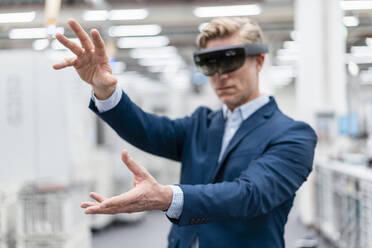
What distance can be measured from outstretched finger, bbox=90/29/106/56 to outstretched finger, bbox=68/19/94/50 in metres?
0.02

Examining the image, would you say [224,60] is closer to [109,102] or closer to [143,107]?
[109,102]

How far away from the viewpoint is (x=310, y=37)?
5156mm

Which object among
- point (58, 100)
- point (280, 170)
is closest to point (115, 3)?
point (58, 100)

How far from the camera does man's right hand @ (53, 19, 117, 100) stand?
3.45 feet

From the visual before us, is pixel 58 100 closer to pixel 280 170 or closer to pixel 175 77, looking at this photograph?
pixel 280 170

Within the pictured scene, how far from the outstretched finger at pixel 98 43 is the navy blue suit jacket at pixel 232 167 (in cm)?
17

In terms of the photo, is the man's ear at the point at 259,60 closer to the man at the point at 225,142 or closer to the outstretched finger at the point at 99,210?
the man at the point at 225,142

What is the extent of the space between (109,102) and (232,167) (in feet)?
1.36

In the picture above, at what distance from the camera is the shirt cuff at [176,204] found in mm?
868

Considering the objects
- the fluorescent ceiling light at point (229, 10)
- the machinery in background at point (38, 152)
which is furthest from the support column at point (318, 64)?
the machinery in background at point (38, 152)

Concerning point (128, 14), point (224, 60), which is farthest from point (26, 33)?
point (224, 60)

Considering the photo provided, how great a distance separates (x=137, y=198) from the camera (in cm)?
81

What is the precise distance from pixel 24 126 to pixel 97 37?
1.71 metres

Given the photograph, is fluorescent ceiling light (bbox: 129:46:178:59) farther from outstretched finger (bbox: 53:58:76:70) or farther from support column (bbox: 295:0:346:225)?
outstretched finger (bbox: 53:58:76:70)
